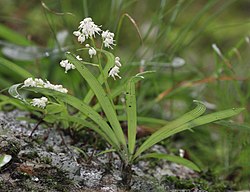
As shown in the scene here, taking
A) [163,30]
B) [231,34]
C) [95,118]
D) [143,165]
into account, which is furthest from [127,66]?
[231,34]

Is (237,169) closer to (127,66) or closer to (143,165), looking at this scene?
(143,165)

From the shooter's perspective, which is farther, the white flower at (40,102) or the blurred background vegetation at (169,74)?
the blurred background vegetation at (169,74)

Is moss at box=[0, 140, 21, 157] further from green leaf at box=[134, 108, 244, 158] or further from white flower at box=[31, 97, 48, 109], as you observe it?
green leaf at box=[134, 108, 244, 158]

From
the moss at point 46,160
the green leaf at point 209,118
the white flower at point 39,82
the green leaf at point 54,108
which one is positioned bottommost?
the moss at point 46,160

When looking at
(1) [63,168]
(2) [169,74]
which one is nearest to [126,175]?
(1) [63,168]

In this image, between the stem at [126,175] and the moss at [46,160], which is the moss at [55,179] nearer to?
the moss at [46,160]

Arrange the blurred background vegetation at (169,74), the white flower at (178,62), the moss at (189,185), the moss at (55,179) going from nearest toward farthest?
the moss at (55,179) < the moss at (189,185) < the blurred background vegetation at (169,74) < the white flower at (178,62)

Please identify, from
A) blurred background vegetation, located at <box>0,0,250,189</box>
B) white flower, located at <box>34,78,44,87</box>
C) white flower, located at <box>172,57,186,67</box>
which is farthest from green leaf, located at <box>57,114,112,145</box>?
white flower, located at <box>172,57,186,67</box>

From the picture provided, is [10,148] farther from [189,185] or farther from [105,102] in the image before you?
[189,185]

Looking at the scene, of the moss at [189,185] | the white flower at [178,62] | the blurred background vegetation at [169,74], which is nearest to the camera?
the moss at [189,185]

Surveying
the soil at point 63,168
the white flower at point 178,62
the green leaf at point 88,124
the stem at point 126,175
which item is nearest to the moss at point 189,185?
the soil at point 63,168

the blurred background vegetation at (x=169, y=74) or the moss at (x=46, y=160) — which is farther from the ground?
the blurred background vegetation at (x=169, y=74)
